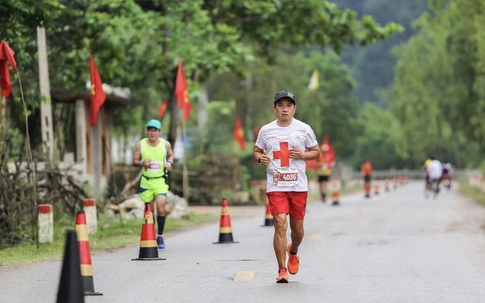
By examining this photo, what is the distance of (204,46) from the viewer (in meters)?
29.4

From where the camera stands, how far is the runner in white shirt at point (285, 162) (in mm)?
12664

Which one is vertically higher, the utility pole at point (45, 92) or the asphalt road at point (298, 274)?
the utility pole at point (45, 92)

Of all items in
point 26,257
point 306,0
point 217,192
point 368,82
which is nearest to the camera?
point 26,257

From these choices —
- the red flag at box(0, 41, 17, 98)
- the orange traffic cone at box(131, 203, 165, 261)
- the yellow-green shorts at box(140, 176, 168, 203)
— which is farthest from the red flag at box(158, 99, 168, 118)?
the orange traffic cone at box(131, 203, 165, 261)

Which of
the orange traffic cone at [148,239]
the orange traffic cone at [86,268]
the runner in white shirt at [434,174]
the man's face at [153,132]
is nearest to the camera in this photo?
the orange traffic cone at [86,268]

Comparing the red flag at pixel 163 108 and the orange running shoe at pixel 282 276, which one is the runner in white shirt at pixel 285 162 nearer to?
the orange running shoe at pixel 282 276

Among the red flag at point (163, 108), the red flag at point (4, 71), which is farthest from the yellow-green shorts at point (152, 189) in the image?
the red flag at point (163, 108)

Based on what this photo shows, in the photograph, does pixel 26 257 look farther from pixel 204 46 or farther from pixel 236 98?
pixel 236 98

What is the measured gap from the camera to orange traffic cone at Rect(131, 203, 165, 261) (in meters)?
15.0

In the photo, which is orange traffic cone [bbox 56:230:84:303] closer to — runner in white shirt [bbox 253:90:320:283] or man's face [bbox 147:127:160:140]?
runner in white shirt [bbox 253:90:320:283]

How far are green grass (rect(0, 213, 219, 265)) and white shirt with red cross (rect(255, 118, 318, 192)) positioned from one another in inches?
172

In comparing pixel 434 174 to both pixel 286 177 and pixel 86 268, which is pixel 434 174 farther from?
pixel 86 268

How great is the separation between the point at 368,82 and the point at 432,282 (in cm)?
15319

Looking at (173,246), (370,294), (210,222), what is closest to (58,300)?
(370,294)
